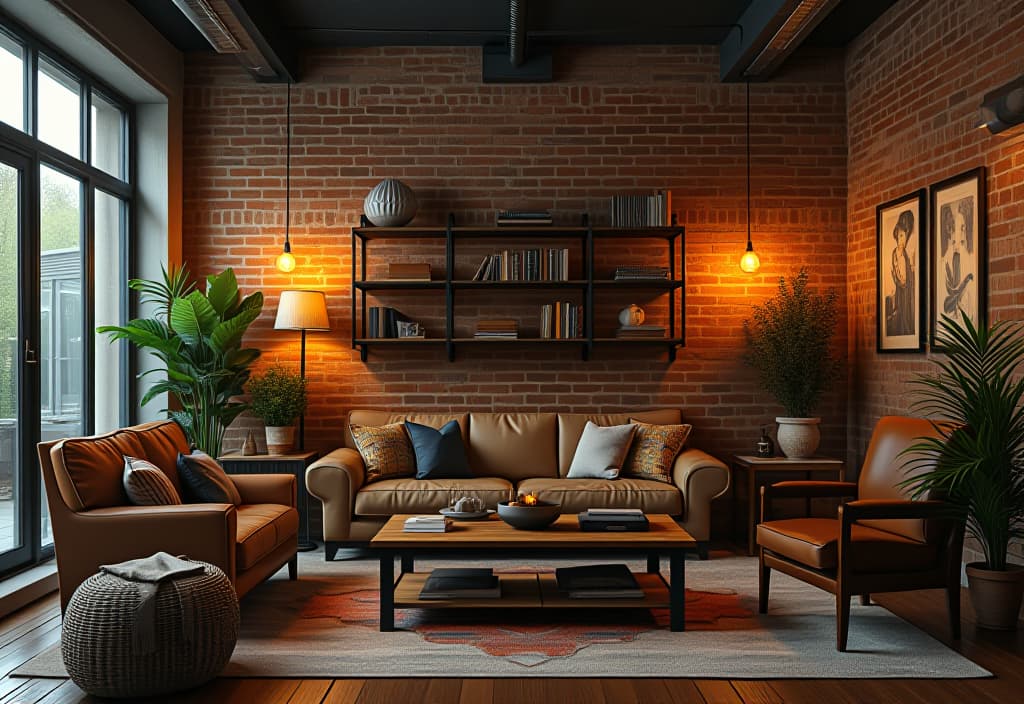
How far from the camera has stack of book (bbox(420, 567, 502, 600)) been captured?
4.20 m

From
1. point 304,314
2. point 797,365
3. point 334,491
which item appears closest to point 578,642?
point 334,491

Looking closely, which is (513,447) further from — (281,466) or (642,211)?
(642,211)

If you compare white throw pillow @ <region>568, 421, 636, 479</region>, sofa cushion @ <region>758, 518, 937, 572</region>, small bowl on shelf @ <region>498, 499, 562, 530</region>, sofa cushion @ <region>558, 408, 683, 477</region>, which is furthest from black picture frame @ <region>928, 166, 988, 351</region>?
small bowl on shelf @ <region>498, 499, 562, 530</region>

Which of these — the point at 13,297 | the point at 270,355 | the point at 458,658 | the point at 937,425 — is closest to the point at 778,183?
the point at 937,425

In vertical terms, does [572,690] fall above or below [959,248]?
below

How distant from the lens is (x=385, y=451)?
5957 mm

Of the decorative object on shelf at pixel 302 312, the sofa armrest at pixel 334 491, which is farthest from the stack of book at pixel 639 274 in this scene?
the sofa armrest at pixel 334 491

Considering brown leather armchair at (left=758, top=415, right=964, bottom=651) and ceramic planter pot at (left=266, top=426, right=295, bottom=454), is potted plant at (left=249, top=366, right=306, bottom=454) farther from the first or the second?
brown leather armchair at (left=758, top=415, right=964, bottom=651)

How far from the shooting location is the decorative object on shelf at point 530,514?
4297 millimetres

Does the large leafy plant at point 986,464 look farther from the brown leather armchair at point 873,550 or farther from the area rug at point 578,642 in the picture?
the area rug at point 578,642

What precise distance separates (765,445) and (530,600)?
8.69ft

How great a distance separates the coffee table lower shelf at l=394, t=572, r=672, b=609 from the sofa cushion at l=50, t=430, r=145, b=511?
4.51 feet

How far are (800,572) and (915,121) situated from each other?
10.0ft

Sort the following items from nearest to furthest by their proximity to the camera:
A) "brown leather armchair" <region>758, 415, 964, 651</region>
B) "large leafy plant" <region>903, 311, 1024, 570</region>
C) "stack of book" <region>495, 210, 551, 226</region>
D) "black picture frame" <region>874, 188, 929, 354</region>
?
"brown leather armchair" <region>758, 415, 964, 651</region>, "large leafy plant" <region>903, 311, 1024, 570</region>, "black picture frame" <region>874, 188, 929, 354</region>, "stack of book" <region>495, 210, 551, 226</region>
